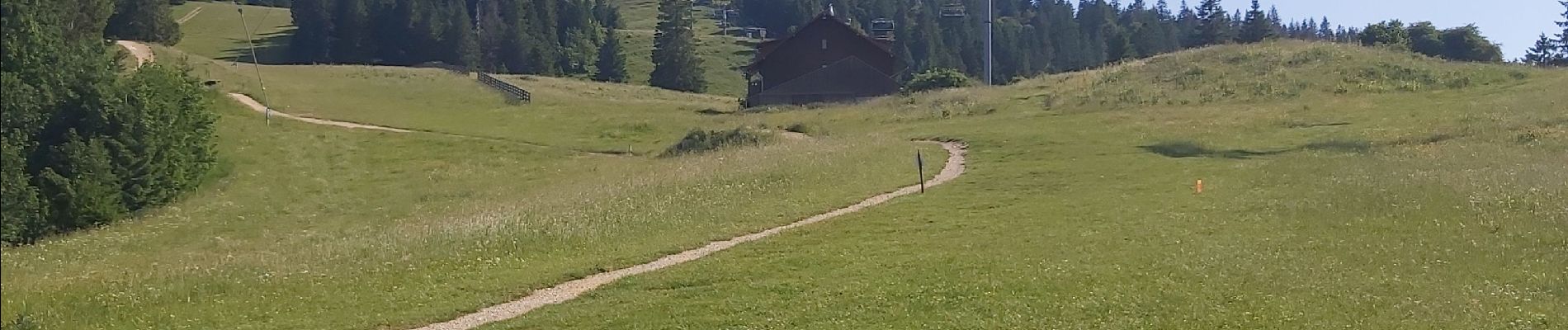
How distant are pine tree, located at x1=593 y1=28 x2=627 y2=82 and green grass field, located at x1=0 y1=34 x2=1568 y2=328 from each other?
84.5 meters

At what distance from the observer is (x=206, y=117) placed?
4391 cm

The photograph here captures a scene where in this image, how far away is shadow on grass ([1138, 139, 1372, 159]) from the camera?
30984mm

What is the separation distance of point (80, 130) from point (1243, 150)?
26188 millimetres

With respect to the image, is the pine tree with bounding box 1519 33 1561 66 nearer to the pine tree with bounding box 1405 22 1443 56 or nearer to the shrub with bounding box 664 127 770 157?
the pine tree with bounding box 1405 22 1443 56

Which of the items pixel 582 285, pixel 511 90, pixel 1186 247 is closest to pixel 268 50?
pixel 511 90

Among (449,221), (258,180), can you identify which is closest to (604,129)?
(258,180)

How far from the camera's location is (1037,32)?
5979 inches

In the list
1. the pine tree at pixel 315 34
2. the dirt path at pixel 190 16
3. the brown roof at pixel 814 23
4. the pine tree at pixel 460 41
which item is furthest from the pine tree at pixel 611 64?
the brown roof at pixel 814 23

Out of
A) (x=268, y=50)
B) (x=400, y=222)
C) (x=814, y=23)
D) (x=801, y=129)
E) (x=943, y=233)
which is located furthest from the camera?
(x=268, y=50)

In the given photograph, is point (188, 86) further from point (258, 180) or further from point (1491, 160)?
point (1491, 160)

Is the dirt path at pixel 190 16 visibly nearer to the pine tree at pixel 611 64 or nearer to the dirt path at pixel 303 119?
the pine tree at pixel 611 64

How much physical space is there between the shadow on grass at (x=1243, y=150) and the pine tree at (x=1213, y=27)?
9624 centimetres

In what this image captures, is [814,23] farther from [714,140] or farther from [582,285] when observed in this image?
[582,285]

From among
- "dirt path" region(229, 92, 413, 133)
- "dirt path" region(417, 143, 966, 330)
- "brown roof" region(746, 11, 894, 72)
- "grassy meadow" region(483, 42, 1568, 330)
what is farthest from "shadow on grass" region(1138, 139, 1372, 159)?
"brown roof" region(746, 11, 894, 72)
